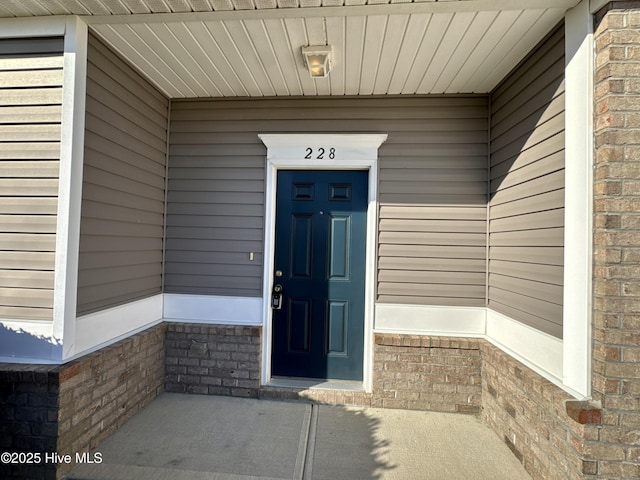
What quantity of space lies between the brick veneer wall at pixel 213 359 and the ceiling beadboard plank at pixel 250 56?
2.05 metres

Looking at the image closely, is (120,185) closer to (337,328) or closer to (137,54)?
(137,54)

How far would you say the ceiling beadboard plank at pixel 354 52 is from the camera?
185 cm

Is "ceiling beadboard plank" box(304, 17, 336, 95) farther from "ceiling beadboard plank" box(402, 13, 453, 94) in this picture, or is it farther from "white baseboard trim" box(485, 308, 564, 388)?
"white baseboard trim" box(485, 308, 564, 388)

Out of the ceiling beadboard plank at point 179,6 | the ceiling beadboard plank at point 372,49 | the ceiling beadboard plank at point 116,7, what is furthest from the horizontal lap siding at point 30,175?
the ceiling beadboard plank at point 372,49

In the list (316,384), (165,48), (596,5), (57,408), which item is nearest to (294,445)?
(316,384)

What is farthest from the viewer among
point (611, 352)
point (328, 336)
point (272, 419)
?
point (328, 336)

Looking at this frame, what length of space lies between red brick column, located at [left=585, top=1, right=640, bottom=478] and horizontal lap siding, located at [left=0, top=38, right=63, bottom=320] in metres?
2.98

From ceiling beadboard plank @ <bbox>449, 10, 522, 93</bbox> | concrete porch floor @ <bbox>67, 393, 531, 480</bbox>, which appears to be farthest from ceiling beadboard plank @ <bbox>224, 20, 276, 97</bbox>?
concrete porch floor @ <bbox>67, 393, 531, 480</bbox>

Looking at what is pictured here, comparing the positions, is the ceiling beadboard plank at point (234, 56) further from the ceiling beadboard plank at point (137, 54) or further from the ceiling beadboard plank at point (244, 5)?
the ceiling beadboard plank at point (137, 54)

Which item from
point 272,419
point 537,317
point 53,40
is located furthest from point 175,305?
point 537,317

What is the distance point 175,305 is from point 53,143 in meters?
1.53

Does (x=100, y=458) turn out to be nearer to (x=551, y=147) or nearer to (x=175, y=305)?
(x=175, y=305)

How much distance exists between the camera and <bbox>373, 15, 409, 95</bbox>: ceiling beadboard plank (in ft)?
6.01

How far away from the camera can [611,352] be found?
1.48m
